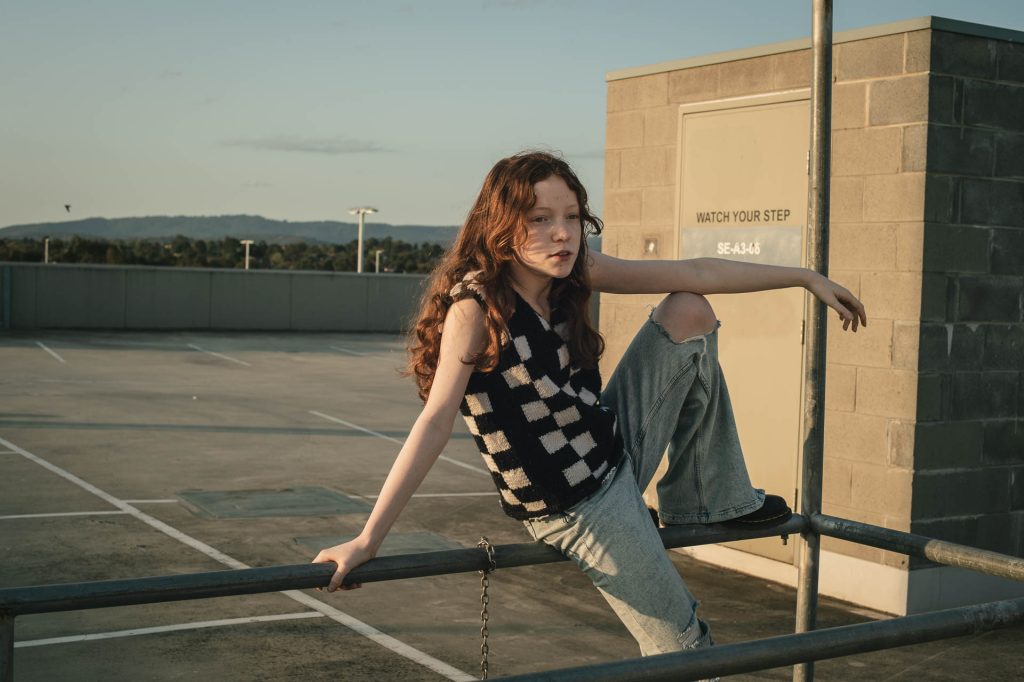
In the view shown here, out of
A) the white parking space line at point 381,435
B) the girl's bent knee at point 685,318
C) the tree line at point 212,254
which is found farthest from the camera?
the tree line at point 212,254

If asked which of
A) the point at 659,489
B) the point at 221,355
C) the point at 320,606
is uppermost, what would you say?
the point at 659,489

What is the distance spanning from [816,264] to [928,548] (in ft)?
2.65

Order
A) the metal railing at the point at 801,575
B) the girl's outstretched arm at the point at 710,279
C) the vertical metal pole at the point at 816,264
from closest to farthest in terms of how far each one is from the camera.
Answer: the metal railing at the point at 801,575, the girl's outstretched arm at the point at 710,279, the vertical metal pole at the point at 816,264

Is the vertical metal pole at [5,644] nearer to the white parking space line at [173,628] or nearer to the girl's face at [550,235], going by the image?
the girl's face at [550,235]

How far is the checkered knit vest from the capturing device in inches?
108

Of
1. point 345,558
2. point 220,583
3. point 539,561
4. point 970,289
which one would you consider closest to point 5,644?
point 220,583

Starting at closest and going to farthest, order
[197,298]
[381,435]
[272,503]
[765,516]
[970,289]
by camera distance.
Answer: [765,516], [970,289], [272,503], [381,435], [197,298]

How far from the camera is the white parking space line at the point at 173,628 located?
21.2ft

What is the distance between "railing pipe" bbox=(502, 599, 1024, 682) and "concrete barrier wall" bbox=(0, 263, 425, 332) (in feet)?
87.8

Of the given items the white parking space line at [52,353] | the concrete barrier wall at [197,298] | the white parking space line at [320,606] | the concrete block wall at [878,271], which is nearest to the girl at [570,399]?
the white parking space line at [320,606]

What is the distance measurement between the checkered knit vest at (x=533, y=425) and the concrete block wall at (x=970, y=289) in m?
5.08

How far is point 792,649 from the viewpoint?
6.63 ft

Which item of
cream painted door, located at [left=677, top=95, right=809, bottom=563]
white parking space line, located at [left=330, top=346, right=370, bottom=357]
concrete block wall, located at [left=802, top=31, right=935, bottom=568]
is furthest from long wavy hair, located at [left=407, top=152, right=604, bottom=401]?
white parking space line, located at [left=330, top=346, right=370, bottom=357]

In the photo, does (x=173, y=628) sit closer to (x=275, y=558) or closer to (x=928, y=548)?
(x=275, y=558)
